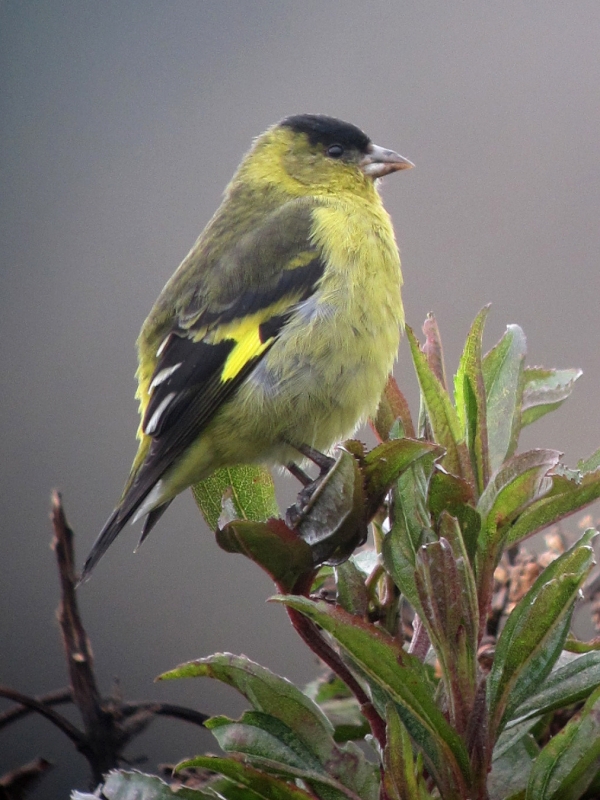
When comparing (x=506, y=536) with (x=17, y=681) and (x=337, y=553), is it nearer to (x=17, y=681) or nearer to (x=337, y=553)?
(x=337, y=553)

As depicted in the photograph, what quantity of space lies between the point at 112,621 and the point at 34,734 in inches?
25.5

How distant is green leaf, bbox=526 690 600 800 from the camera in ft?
2.67

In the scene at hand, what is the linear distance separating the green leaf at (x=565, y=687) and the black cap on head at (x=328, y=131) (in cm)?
219

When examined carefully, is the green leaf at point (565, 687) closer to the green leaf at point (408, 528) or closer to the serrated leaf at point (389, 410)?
the green leaf at point (408, 528)

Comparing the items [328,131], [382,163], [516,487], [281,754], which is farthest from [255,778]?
[328,131]

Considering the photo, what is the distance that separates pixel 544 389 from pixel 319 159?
72.0 inches

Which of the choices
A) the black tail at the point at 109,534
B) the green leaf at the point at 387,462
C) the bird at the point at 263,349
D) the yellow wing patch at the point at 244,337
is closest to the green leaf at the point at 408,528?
the green leaf at the point at 387,462

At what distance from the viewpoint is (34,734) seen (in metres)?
3.64

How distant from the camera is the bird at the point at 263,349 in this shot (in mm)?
1990

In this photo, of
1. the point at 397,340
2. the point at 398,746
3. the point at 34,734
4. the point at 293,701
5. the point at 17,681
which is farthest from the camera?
the point at 17,681

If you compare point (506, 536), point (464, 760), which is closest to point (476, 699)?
point (464, 760)

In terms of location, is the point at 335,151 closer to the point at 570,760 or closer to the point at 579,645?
the point at 579,645

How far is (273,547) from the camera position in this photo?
0.96 metres

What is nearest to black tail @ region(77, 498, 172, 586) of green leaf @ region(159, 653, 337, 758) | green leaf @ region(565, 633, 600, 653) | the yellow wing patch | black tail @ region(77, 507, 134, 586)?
black tail @ region(77, 507, 134, 586)
